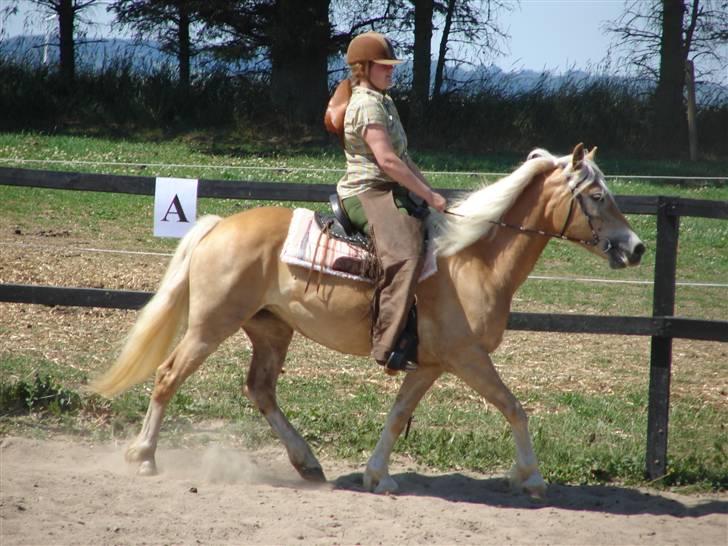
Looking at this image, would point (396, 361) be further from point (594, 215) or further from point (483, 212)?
point (594, 215)

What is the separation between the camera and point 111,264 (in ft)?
37.8

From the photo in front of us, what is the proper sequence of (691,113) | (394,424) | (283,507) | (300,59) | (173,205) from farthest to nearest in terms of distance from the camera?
1. (300,59)
2. (691,113)
3. (173,205)
4. (394,424)
5. (283,507)

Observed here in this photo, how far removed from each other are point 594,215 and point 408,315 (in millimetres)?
1179

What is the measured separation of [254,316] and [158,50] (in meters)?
19.0

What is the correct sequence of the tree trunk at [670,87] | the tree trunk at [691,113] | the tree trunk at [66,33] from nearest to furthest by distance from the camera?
the tree trunk at [691,113]
the tree trunk at [670,87]
the tree trunk at [66,33]

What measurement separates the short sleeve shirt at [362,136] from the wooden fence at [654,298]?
912mm

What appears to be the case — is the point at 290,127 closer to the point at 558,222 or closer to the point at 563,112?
the point at 563,112

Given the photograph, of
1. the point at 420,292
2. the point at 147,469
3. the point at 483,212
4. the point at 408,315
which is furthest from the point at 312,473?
the point at 483,212

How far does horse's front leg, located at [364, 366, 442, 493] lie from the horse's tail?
1412 mm

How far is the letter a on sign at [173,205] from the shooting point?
638cm

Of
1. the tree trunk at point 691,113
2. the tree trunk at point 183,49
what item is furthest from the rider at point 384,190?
the tree trunk at point 183,49

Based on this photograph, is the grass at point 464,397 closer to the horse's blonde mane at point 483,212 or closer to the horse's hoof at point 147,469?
the horse's hoof at point 147,469

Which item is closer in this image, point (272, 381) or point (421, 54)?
point (272, 381)

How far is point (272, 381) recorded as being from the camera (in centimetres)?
612
